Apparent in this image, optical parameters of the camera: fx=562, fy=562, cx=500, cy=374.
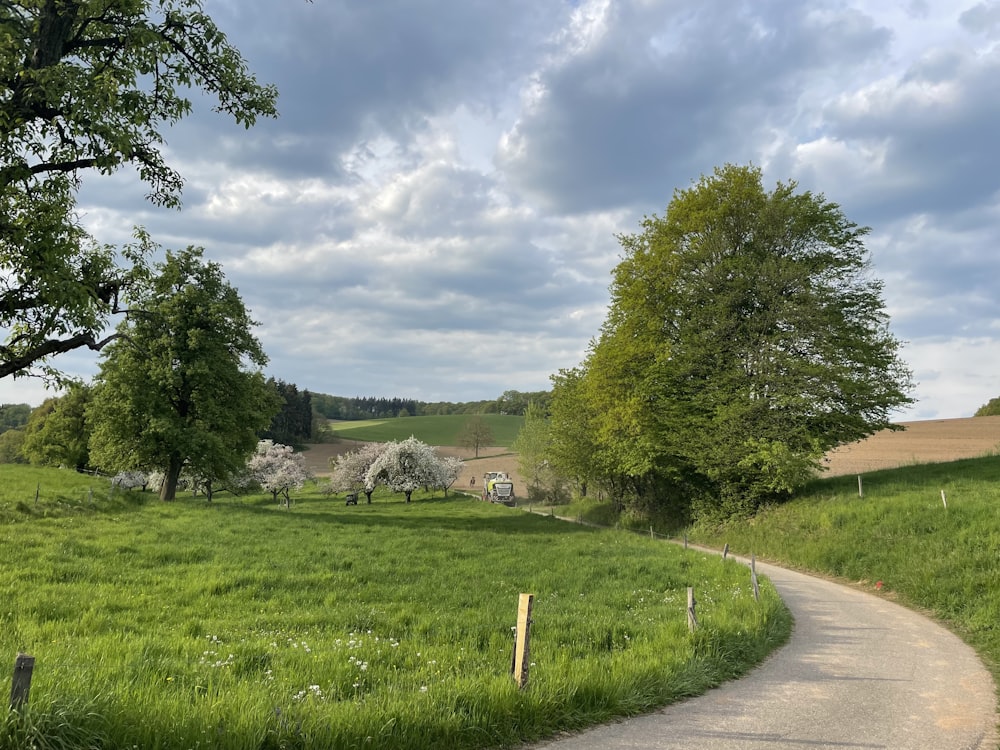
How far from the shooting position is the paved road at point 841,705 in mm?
5891

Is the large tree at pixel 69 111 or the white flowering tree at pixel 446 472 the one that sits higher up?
the large tree at pixel 69 111

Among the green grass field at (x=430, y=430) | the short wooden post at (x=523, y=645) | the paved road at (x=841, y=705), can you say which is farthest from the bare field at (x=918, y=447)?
the green grass field at (x=430, y=430)

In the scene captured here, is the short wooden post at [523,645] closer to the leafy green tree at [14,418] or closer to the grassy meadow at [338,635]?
the grassy meadow at [338,635]

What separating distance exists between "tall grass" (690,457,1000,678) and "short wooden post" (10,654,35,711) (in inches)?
484

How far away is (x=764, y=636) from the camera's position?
31.9 feet

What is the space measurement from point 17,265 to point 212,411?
2738cm

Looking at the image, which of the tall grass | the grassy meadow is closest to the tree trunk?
the grassy meadow

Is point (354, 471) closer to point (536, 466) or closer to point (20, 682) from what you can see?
point (536, 466)

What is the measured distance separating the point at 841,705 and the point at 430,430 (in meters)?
144

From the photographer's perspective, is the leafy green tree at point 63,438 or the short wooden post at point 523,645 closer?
the short wooden post at point 523,645

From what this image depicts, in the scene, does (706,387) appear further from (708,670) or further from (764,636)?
(708,670)

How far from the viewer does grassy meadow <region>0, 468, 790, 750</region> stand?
4.92 metres

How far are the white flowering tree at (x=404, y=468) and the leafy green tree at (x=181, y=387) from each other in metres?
19.1

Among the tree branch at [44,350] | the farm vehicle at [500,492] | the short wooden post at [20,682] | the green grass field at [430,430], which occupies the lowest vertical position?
the farm vehicle at [500,492]
